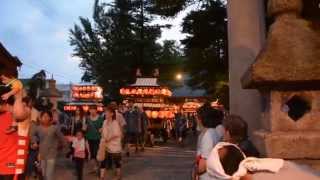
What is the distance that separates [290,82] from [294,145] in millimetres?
508

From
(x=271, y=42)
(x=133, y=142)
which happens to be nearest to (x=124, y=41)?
(x=133, y=142)

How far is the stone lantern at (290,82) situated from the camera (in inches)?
157

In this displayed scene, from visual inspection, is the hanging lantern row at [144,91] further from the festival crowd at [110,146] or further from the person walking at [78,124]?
the festival crowd at [110,146]

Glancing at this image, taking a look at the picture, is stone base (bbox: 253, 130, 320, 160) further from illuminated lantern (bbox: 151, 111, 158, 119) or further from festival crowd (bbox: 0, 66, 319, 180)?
illuminated lantern (bbox: 151, 111, 158, 119)

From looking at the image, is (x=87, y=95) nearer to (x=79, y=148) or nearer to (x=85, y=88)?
(x=85, y=88)

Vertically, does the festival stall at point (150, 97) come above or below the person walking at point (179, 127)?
above

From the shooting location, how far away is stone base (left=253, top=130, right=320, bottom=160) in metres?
4.07

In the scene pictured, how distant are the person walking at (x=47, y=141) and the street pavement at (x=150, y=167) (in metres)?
3.32

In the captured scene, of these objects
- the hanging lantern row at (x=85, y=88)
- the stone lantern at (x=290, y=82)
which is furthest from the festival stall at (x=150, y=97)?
the stone lantern at (x=290, y=82)

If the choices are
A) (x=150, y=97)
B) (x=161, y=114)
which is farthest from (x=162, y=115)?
(x=150, y=97)

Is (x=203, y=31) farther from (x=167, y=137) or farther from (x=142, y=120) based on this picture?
(x=167, y=137)

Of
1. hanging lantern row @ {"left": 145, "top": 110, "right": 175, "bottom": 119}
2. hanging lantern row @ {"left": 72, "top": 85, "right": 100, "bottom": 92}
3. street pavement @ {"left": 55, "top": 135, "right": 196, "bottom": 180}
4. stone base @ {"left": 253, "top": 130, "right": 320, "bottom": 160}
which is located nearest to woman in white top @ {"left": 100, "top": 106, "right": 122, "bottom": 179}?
street pavement @ {"left": 55, "top": 135, "right": 196, "bottom": 180}

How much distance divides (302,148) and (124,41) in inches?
1497

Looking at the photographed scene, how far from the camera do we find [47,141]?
1020 centimetres
